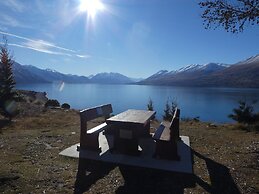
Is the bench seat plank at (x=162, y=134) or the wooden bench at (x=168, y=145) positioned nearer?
the wooden bench at (x=168, y=145)

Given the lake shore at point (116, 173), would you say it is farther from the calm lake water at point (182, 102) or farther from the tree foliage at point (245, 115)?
the calm lake water at point (182, 102)

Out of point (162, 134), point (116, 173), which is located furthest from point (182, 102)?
point (116, 173)

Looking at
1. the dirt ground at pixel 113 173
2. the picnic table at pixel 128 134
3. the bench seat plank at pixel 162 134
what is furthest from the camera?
the picnic table at pixel 128 134

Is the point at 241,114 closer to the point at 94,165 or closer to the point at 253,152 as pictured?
the point at 253,152

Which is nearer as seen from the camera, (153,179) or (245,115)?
(153,179)

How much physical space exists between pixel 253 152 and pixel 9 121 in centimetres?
1238

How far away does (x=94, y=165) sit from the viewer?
710 cm

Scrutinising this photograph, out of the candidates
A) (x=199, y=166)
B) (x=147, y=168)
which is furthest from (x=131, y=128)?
(x=199, y=166)

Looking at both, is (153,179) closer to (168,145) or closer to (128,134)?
(168,145)

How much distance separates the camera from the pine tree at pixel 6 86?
16400 millimetres

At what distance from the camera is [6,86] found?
19.7 m

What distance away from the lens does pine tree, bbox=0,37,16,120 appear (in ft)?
53.8

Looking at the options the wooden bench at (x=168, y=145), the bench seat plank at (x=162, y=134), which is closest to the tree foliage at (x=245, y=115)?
the bench seat plank at (x=162, y=134)

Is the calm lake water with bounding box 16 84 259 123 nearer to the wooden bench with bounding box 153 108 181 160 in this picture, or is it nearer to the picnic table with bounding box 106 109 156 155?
the wooden bench with bounding box 153 108 181 160
